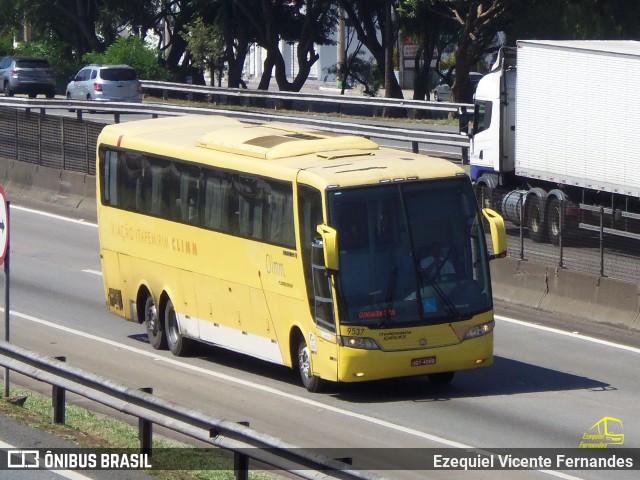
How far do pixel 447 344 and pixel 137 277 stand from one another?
547cm

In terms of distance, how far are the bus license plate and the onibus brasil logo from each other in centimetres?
196

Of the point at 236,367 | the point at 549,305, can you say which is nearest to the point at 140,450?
the point at 236,367

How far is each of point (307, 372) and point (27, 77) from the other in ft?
151

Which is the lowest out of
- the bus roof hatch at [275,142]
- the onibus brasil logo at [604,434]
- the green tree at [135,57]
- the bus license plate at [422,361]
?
the onibus brasil logo at [604,434]

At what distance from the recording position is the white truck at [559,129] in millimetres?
23891

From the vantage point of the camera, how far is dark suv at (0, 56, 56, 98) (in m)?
57.5

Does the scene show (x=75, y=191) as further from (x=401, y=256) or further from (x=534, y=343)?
(x=401, y=256)

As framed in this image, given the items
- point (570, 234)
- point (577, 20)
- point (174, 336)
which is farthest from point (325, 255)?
point (577, 20)

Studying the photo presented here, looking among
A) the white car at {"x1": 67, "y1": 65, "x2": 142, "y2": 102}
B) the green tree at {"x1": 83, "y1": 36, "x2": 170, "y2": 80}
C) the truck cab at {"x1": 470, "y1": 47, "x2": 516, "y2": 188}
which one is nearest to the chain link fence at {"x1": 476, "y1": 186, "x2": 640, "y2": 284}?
the truck cab at {"x1": 470, "y1": 47, "x2": 516, "y2": 188}

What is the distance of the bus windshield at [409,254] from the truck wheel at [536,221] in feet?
21.0

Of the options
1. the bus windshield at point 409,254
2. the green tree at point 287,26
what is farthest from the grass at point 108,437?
the green tree at point 287,26

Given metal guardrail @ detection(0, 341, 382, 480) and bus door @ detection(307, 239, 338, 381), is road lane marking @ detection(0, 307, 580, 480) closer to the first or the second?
bus door @ detection(307, 239, 338, 381)

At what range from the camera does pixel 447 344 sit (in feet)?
46.4

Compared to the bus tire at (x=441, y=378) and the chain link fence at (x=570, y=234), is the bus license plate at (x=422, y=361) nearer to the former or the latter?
the bus tire at (x=441, y=378)
